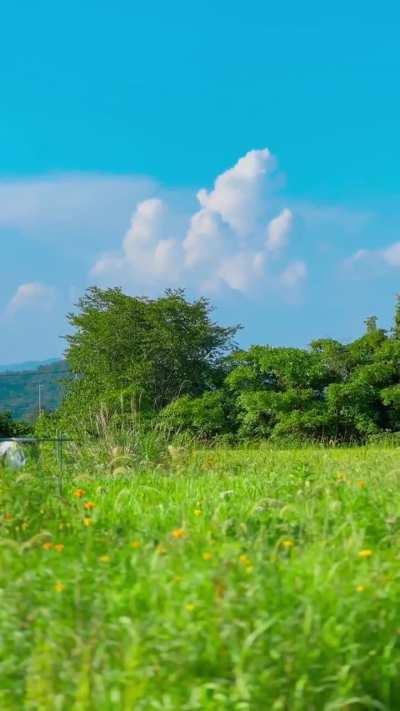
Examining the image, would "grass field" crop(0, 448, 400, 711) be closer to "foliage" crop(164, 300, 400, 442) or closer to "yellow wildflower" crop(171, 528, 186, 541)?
"yellow wildflower" crop(171, 528, 186, 541)

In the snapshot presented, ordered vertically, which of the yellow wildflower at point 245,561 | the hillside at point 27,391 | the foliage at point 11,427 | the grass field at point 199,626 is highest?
the hillside at point 27,391

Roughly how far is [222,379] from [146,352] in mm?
1828

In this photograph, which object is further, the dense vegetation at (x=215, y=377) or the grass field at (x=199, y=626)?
the dense vegetation at (x=215, y=377)

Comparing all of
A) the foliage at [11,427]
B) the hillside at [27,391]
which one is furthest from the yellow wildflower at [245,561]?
the foliage at [11,427]

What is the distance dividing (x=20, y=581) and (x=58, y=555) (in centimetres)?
59

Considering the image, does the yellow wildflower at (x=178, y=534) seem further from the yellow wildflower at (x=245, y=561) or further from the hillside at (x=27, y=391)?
the hillside at (x=27, y=391)

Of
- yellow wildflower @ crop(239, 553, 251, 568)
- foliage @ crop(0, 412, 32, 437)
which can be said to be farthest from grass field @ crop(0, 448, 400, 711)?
foliage @ crop(0, 412, 32, 437)

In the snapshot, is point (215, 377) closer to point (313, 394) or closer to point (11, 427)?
point (313, 394)

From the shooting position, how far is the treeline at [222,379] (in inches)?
665

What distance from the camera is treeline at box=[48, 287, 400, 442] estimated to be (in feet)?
55.4


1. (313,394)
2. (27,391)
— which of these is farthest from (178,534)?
(27,391)

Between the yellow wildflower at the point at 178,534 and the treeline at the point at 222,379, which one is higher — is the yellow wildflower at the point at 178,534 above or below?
below

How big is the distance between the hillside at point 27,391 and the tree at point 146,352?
1.83 metres

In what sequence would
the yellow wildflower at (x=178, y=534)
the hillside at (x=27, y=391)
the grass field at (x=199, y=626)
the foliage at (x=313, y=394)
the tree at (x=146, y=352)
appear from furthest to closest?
the hillside at (x=27, y=391) < the tree at (x=146, y=352) < the foliage at (x=313, y=394) < the yellow wildflower at (x=178, y=534) < the grass field at (x=199, y=626)
